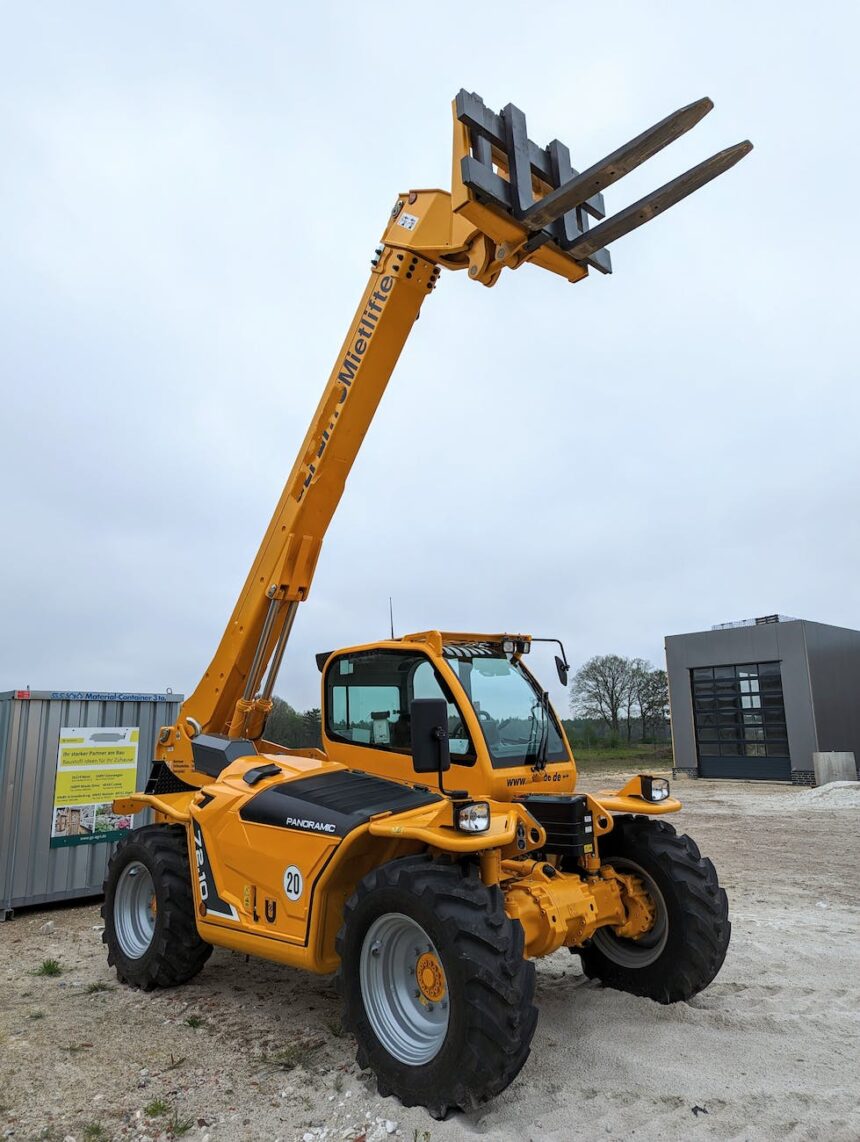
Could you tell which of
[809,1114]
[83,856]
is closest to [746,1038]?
[809,1114]

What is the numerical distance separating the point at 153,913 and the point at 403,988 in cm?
281

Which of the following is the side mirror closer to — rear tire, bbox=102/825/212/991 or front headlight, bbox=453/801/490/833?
front headlight, bbox=453/801/490/833

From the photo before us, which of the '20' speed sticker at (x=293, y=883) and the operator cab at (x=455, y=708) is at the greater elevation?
the operator cab at (x=455, y=708)

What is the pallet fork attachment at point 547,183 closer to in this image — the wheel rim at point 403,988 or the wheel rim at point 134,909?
the wheel rim at point 403,988

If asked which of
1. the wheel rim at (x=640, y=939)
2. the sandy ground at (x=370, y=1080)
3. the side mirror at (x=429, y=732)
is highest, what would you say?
the side mirror at (x=429, y=732)

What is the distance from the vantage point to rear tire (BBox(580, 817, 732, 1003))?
5.13 m

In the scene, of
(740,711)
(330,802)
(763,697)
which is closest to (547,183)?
(330,802)

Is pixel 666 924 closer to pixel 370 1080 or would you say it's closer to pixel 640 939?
pixel 640 939

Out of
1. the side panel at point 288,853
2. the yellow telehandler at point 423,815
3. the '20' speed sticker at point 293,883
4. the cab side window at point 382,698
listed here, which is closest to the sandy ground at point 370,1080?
the yellow telehandler at point 423,815

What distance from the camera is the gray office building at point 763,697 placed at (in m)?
24.7

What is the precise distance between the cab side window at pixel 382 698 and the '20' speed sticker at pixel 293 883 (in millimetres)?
1071

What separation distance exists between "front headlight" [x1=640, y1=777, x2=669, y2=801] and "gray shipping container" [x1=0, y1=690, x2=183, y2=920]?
21.6 feet

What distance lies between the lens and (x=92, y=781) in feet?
30.6

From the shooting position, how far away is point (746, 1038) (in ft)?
15.4
